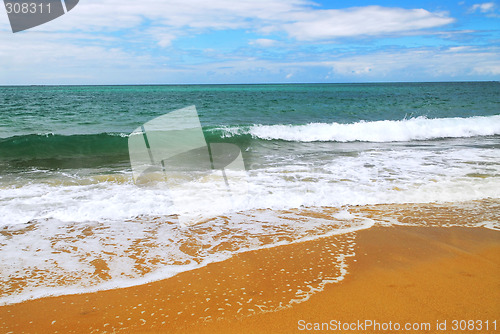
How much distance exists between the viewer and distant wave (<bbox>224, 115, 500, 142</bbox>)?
45.6 feet

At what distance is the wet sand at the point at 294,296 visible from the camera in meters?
2.52

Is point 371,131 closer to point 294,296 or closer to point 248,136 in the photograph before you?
point 248,136

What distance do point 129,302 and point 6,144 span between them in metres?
10.8

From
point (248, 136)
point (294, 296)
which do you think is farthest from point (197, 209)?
point (248, 136)

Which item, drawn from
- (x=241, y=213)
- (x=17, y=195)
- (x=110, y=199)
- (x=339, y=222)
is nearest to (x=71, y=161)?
(x=17, y=195)

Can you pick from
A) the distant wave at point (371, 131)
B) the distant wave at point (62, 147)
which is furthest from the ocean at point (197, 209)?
the distant wave at point (371, 131)

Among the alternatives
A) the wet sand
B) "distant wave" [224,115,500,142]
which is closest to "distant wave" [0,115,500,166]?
"distant wave" [224,115,500,142]

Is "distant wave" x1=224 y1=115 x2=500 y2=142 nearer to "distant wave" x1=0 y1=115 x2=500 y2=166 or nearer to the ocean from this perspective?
"distant wave" x1=0 y1=115 x2=500 y2=166

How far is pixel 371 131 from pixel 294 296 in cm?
1270

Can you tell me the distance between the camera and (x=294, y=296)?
9.28 ft

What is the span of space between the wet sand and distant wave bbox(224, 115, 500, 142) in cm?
1021

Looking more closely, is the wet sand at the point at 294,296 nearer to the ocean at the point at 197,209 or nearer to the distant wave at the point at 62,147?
the ocean at the point at 197,209

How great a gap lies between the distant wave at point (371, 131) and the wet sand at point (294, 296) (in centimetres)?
1021

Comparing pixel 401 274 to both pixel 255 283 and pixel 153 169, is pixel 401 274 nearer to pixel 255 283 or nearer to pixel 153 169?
pixel 255 283
